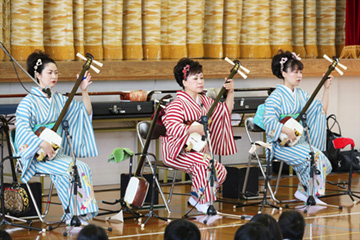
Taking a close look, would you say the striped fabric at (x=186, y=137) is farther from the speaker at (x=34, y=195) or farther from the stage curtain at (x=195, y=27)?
the stage curtain at (x=195, y=27)

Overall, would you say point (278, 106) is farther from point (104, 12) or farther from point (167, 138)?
point (104, 12)

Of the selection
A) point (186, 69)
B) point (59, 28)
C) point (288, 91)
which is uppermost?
point (59, 28)

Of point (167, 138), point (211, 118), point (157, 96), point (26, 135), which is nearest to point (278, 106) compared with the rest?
point (211, 118)

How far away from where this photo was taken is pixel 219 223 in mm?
5633

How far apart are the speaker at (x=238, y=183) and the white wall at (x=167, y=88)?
1295 mm

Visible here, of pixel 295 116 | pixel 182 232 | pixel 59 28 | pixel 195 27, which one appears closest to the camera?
pixel 182 232

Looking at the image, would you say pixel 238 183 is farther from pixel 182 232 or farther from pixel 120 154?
pixel 182 232

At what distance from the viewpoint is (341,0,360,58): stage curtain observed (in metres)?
8.96

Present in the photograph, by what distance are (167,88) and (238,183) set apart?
1.62 metres

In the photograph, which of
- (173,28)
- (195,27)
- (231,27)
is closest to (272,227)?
(173,28)

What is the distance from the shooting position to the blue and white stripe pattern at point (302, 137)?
249 inches

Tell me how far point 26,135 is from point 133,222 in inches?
40.3

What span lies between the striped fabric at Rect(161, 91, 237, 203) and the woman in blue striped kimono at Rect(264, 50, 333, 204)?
16.6 inches

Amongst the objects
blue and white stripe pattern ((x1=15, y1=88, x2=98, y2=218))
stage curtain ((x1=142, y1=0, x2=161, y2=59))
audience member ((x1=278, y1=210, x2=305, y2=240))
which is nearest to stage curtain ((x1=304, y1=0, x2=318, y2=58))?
stage curtain ((x1=142, y1=0, x2=161, y2=59))
